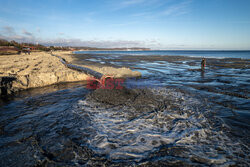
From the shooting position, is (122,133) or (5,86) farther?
(5,86)

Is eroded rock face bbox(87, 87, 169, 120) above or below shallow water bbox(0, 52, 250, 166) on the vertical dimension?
above

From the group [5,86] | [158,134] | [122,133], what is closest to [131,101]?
[122,133]

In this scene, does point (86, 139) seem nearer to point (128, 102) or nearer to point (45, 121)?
A: point (45, 121)

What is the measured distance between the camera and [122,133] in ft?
13.5

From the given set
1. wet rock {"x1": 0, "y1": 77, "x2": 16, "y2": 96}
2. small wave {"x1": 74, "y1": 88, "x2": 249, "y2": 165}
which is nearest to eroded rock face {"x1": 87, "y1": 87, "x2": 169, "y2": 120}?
small wave {"x1": 74, "y1": 88, "x2": 249, "y2": 165}

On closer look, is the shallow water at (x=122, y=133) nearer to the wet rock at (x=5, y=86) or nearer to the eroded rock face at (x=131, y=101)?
the eroded rock face at (x=131, y=101)

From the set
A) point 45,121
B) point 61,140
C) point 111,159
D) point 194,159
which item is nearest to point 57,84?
point 45,121

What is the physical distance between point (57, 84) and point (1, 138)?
6.85 metres

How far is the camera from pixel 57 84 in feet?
33.4

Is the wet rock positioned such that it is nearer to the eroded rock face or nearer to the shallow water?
the shallow water

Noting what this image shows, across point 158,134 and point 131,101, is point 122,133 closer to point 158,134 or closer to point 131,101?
point 158,134

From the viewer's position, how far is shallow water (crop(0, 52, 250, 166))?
10.0ft

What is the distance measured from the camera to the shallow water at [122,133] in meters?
3.05

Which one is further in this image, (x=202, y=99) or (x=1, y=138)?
(x=202, y=99)
